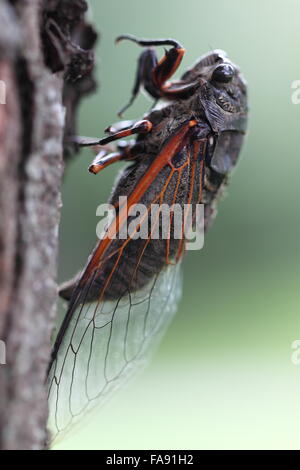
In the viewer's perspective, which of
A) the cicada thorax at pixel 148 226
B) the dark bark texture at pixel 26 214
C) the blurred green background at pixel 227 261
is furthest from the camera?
the blurred green background at pixel 227 261

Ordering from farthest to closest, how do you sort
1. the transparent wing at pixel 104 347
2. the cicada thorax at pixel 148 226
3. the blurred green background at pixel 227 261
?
the blurred green background at pixel 227 261
the cicada thorax at pixel 148 226
the transparent wing at pixel 104 347

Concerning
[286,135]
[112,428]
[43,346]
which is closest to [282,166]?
[286,135]

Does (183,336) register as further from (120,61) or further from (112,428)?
(120,61)

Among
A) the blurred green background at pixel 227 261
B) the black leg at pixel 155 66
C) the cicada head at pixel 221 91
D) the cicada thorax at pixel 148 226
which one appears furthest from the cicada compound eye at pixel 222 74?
the blurred green background at pixel 227 261

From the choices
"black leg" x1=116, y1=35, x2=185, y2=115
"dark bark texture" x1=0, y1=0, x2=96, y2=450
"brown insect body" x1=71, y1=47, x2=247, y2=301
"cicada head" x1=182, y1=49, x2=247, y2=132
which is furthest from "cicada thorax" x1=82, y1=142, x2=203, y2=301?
"dark bark texture" x1=0, y1=0, x2=96, y2=450

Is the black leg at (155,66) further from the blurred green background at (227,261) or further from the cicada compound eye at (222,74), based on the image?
the blurred green background at (227,261)

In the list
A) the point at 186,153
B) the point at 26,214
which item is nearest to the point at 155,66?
the point at 186,153
